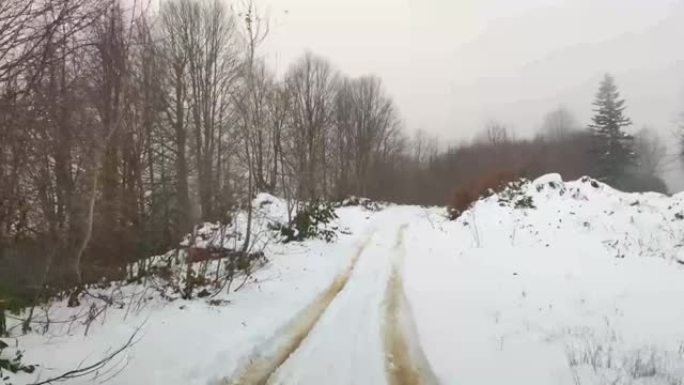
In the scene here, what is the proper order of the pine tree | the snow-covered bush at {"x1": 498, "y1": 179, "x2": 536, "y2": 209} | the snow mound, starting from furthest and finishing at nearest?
the pine tree → the snow-covered bush at {"x1": 498, "y1": 179, "x2": 536, "y2": 209} → the snow mound

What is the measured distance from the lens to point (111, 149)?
1135cm

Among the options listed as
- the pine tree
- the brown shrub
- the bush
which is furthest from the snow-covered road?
the pine tree

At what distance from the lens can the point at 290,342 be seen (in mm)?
7363

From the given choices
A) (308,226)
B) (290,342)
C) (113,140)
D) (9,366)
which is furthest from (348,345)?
(308,226)

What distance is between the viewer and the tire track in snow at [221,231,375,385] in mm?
5867

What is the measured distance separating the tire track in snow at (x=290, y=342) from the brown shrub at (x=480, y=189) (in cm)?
1635

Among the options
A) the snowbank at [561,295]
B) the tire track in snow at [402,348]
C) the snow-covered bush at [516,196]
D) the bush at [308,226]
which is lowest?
the tire track in snow at [402,348]

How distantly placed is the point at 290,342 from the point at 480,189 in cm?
2367

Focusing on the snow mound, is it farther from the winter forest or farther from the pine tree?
the pine tree

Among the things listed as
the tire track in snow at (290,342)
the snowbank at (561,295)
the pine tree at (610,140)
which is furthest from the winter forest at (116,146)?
the pine tree at (610,140)

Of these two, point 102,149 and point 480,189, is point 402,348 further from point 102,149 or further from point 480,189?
point 480,189

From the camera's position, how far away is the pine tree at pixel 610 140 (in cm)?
4875

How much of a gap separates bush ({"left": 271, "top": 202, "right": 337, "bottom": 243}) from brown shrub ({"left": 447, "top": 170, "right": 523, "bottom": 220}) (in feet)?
29.2

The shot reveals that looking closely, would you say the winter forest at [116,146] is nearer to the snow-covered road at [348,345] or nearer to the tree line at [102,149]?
the tree line at [102,149]
